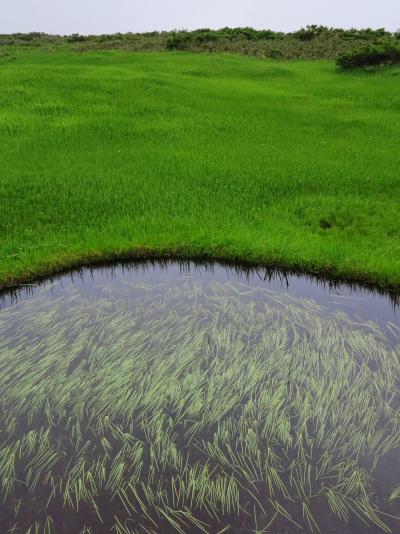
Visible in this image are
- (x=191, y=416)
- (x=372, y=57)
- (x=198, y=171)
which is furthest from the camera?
(x=372, y=57)

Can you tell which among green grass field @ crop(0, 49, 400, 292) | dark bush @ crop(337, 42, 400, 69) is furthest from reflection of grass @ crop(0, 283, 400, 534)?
dark bush @ crop(337, 42, 400, 69)

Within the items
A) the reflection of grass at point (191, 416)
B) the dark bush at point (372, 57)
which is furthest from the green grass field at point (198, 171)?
the dark bush at point (372, 57)

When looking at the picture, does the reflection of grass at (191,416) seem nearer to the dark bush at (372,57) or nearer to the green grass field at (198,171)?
the green grass field at (198,171)

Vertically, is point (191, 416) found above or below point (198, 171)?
above

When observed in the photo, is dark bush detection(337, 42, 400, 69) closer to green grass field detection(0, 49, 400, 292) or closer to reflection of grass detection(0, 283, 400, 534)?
green grass field detection(0, 49, 400, 292)

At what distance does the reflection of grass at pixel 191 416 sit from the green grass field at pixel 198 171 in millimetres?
2139

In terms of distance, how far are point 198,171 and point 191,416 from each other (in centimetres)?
899

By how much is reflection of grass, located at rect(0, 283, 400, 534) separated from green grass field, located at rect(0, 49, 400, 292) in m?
2.14

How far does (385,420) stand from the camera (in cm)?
503

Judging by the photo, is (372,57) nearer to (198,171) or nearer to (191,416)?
(198,171)

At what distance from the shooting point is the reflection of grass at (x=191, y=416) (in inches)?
162


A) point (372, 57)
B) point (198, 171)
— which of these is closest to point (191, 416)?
point (198, 171)

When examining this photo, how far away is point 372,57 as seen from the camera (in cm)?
2666

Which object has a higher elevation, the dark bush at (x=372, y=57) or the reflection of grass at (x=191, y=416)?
the reflection of grass at (x=191, y=416)
